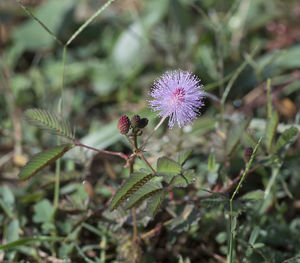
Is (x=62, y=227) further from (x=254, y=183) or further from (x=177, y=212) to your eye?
(x=254, y=183)

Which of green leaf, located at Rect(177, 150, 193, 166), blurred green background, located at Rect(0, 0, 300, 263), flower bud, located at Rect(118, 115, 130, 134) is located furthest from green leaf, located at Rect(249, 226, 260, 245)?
flower bud, located at Rect(118, 115, 130, 134)

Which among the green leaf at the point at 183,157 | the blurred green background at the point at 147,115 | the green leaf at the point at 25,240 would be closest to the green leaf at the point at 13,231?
the blurred green background at the point at 147,115

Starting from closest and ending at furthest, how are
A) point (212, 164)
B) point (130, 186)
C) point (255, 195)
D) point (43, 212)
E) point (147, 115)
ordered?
1. point (130, 186)
2. point (147, 115)
3. point (255, 195)
4. point (212, 164)
5. point (43, 212)

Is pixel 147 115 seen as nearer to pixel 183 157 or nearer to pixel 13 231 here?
pixel 183 157

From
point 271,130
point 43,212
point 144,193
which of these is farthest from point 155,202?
point 43,212

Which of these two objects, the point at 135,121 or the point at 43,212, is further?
the point at 43,212

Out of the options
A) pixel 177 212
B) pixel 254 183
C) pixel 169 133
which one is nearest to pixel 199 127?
pixel 169 133
